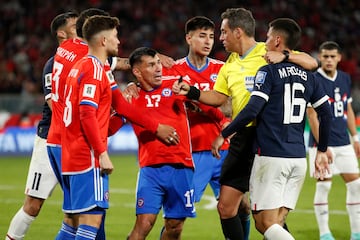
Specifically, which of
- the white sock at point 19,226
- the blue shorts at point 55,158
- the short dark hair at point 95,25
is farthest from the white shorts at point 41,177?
the short dark hair at point 95,25

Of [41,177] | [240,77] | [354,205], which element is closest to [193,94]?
[240,77]

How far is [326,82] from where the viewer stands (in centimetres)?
1001

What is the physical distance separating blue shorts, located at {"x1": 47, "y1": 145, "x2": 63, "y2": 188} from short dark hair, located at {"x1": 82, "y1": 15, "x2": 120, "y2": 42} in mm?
1352

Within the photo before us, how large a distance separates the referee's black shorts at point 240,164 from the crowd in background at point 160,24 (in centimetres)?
1690

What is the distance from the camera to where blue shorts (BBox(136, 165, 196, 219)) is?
741cm

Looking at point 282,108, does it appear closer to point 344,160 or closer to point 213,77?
point 213,77

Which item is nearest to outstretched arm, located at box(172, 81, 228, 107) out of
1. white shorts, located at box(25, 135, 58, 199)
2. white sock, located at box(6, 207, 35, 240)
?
white shorts, located at box(25, 135, 58, 199)

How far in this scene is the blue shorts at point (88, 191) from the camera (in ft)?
21.2

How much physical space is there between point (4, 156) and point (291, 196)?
1378cm

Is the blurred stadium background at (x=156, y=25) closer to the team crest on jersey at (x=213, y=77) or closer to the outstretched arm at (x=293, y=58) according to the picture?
the team crest on jersey at (x=213, y=77)

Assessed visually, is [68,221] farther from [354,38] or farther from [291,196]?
[354,38]

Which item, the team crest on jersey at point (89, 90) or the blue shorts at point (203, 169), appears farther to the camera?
the blue shorts at point (203, 169)

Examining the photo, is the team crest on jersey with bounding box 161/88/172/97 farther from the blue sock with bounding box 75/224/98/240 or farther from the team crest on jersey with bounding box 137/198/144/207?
the blue sock with bounding box 75/224/98/240

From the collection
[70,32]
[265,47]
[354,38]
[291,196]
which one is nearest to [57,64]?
[70,32]
